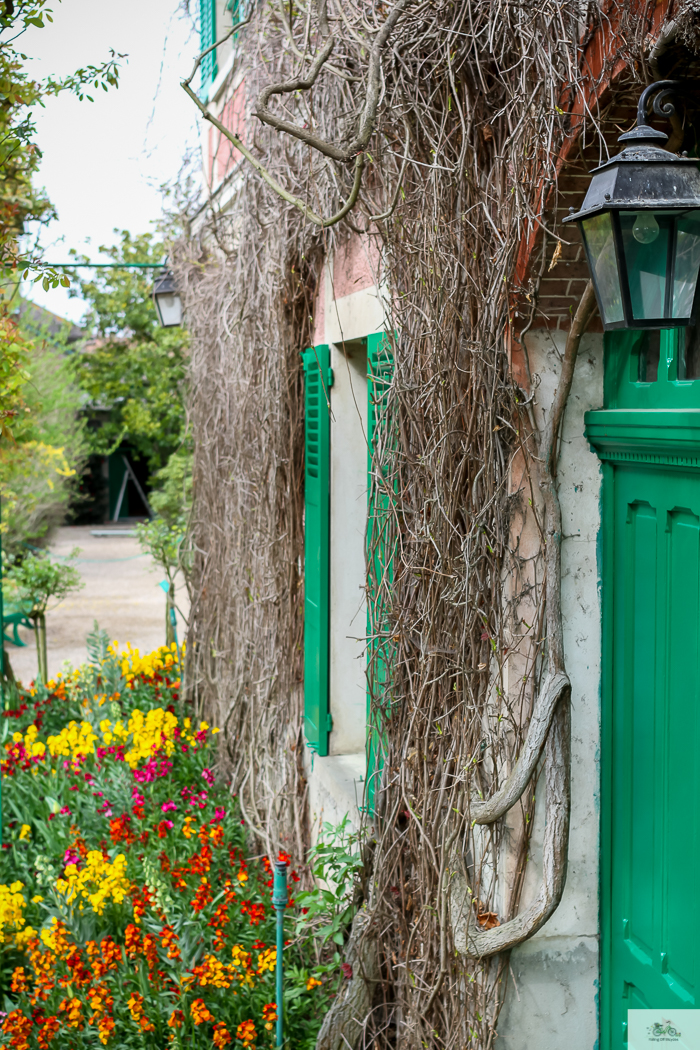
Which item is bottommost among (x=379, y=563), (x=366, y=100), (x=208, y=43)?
(x=379, y=563)

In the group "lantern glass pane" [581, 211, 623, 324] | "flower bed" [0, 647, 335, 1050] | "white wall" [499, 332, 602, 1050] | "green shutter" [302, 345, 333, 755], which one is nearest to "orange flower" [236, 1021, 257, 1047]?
"flower bed" [0, 647, 335, 1050]

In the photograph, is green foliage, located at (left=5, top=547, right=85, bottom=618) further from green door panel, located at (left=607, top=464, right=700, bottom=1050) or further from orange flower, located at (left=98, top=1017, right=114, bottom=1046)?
green door panel, located at (left=607, top=464, right=700, bottom=1050)

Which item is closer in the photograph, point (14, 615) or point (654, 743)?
point (654, 743)

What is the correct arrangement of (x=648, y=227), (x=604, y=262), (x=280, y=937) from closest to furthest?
1. (x=648, y=227)
2. (x=604, y=262)
3. (x=280, y=937)

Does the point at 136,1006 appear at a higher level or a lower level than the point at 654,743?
lower

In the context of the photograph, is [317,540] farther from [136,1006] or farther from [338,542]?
[136,1006]

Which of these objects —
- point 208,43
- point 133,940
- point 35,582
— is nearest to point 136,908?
point 133,940

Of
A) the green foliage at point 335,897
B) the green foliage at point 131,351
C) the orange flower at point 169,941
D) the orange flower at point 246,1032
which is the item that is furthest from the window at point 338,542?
the green foliage at point 131,351

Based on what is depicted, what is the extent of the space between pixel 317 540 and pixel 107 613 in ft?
32.2

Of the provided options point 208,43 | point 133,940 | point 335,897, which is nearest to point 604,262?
point 335,897

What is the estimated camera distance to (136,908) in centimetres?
387

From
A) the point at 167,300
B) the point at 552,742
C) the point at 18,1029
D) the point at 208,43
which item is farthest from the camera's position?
the point at 167,300

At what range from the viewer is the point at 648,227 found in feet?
6.36

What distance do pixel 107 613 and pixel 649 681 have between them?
11.9m
